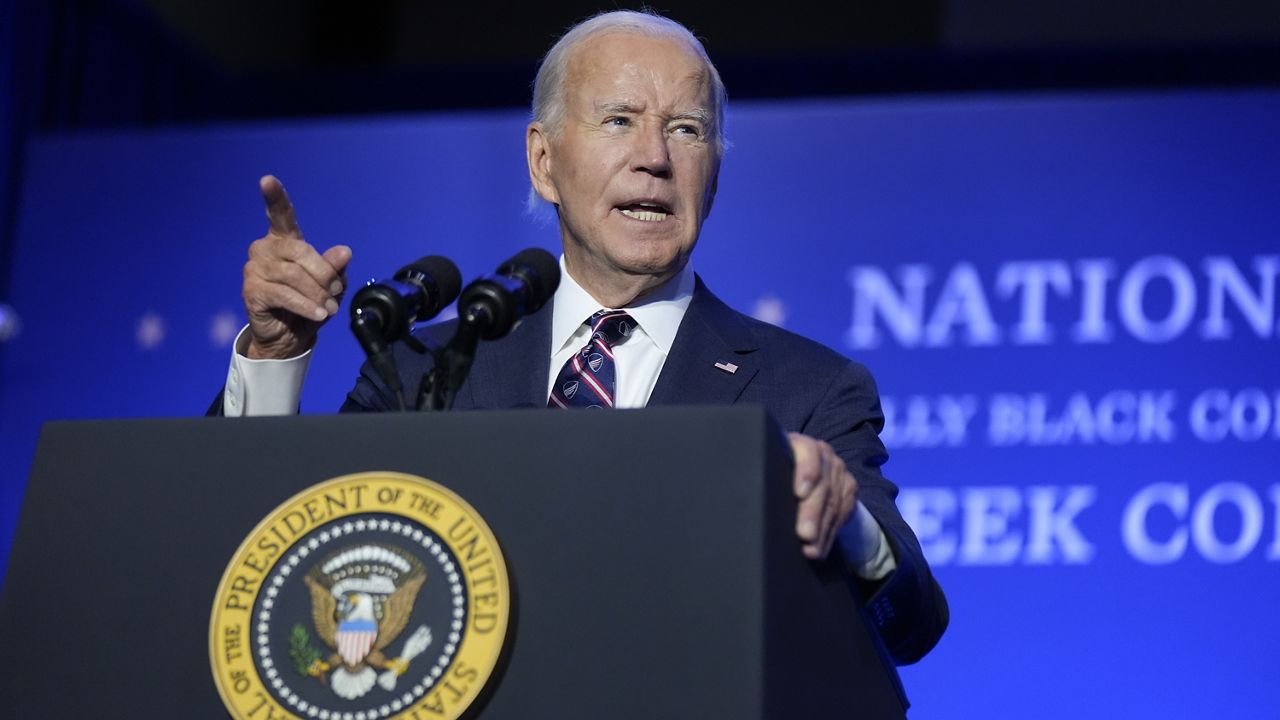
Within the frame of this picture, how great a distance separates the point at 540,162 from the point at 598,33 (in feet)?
0.80

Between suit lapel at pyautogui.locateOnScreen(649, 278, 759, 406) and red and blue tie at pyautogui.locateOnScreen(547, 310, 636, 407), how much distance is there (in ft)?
0.24

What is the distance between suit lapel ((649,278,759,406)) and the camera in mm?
1833

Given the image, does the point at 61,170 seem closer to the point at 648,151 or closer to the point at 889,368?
the point at 889,368

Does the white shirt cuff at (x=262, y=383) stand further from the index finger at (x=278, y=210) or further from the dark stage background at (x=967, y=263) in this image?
the dark stage background at (x=967, y=263)

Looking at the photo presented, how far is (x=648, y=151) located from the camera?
6.70 feet

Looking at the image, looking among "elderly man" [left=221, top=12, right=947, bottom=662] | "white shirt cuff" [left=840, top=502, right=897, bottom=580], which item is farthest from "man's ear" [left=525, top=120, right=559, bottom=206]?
"white shirt cuff" [left=840, top=502, right=897, bottom=580]

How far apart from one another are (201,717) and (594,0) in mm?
4277

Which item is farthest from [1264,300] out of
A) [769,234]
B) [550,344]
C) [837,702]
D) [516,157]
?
[837,702]

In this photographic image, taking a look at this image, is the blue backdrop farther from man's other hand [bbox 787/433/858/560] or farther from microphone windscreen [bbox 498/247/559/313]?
man's other hand [bbox 787/433/858/560]

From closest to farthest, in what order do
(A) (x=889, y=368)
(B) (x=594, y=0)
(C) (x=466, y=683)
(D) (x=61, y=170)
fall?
(C) (x=466, y=683) → (A) (x=889, y=368) → (D) (x=61, y=170) → (B) (x=594, y=0)

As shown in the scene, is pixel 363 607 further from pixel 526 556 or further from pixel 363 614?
pixel 526 556

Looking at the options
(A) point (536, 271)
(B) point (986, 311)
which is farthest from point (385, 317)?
(B) point (986, 311)

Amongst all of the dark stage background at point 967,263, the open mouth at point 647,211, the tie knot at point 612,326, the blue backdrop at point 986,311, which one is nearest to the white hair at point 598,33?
the open mouth at point 647,211

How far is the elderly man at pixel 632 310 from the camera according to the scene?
5.31 feet
